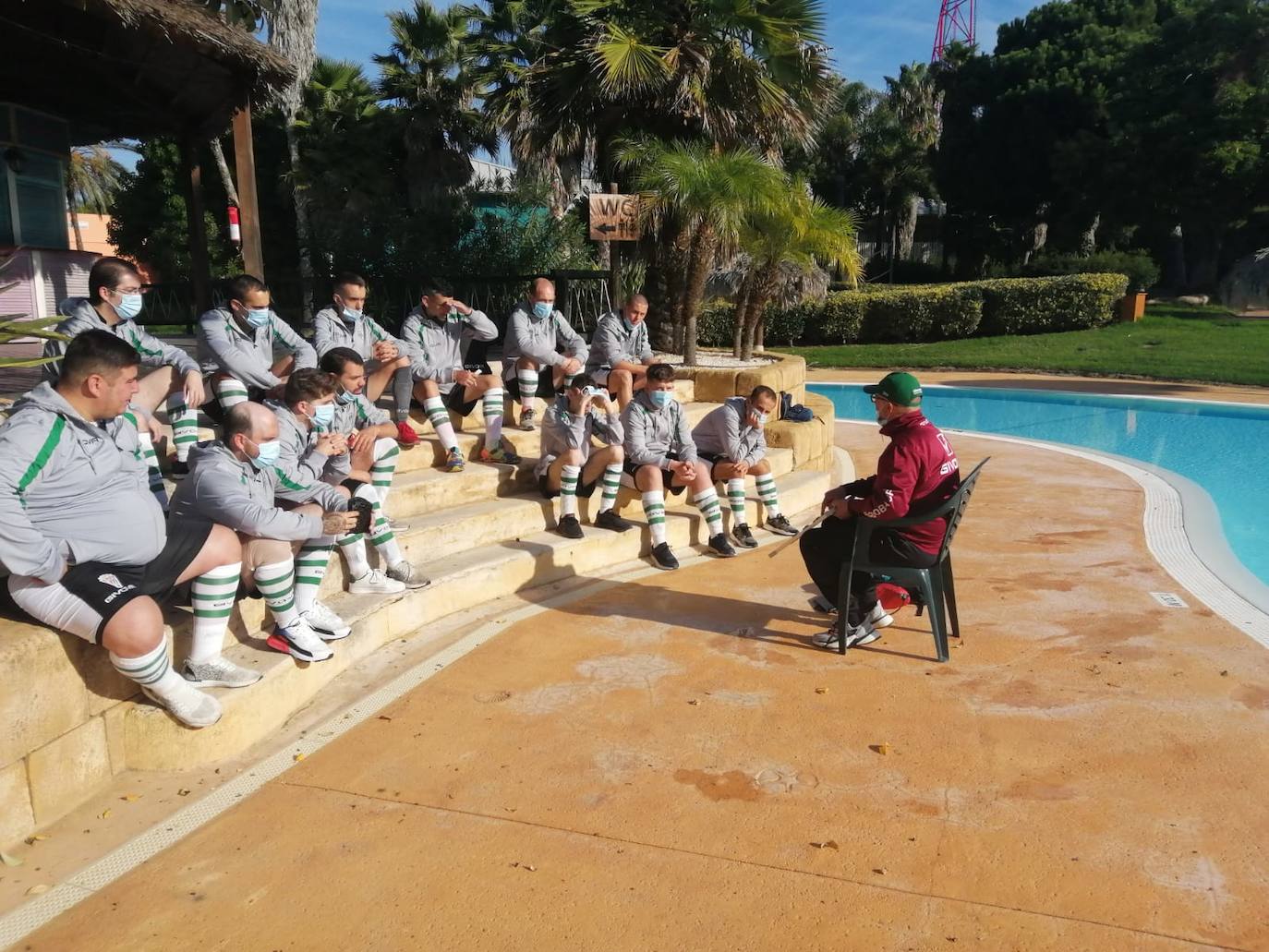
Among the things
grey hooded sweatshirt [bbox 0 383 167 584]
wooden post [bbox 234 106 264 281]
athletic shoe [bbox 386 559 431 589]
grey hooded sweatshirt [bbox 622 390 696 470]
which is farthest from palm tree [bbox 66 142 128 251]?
grey hooded sweatshirt [bbox 0 383 167 584]

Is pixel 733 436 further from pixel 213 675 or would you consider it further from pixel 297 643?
pixel 213 675

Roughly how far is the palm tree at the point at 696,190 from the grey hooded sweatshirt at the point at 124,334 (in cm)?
647

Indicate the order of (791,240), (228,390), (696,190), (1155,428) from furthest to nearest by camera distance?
(1155,428), (791,240), (696,190), (228,390)

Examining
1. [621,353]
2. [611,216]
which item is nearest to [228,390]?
[621,353]

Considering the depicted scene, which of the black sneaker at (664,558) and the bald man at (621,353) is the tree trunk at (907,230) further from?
the black sneaker at (664,558)

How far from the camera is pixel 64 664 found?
3.44 meters

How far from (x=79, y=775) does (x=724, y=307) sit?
22.0 meters

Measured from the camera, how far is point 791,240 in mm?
12383

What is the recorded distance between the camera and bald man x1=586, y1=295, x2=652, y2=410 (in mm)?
8352

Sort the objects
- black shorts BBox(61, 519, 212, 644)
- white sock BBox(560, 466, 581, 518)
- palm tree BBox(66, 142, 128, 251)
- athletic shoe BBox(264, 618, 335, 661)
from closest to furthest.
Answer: black shorts BBox(61, 519, 212, 644)
athletic shoe BBox(264, 618, 335, 661)
white sock BBox(560, 466, 581, 518)
palm tree BBox(66, 142, 128, 251)

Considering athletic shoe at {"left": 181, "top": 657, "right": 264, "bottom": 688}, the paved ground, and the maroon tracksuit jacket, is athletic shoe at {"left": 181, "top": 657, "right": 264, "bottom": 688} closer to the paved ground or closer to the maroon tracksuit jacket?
the paved ground

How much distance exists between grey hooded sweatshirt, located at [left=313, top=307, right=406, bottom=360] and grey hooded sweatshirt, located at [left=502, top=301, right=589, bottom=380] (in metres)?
1.09

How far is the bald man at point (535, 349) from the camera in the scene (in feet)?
26.5

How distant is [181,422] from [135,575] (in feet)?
8.47
